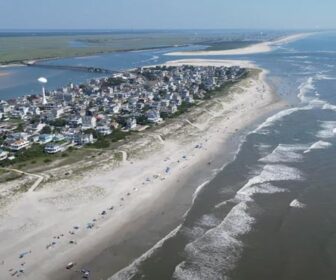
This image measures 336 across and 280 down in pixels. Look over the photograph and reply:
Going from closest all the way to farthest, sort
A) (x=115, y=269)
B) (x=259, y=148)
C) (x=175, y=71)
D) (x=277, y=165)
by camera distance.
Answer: (x=115, y=269) → (x=277, y=165) → (x=259, y=148) → (x=175, y=71)

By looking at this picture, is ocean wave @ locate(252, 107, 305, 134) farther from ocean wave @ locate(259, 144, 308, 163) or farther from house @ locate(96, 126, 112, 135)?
house @ locate(96, 126, 112, 135)

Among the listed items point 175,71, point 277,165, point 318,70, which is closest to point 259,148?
point 277,165

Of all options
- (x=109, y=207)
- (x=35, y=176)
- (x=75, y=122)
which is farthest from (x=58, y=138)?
(x=109, y=207)

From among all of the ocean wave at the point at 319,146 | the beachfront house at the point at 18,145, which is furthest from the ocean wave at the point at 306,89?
the beachfront house at the point at 18,145

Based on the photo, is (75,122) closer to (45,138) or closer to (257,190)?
(45,138)

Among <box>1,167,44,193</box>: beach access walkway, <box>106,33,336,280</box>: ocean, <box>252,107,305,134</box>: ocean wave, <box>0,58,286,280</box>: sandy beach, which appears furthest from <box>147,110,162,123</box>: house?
<box>1,167,44,193</box>: beach access walkway

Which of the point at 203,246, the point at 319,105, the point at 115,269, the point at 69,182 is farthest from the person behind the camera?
the point at 319,105

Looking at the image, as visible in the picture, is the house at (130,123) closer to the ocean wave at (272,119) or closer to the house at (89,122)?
the house at (89,122)

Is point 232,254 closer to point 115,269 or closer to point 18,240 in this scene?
point 115,269
